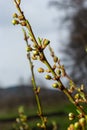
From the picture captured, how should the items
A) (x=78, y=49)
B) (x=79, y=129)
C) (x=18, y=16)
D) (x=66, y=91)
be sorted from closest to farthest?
(x=79, y=129)
(x=66, y=91)
(x=18, y=16)
(x=78, y=49)

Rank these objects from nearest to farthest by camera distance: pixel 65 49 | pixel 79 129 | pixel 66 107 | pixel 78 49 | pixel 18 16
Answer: pixel 79 129
pixel 18 16
pixel 66 107
pixel 65 49
pixel 78 49

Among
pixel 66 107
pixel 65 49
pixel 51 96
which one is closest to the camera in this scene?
pixel 66 107

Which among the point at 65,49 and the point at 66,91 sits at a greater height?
the point at 65,49

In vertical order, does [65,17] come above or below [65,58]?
above

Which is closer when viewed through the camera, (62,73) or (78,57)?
(62,73)

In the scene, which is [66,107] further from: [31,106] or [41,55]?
[31,106]

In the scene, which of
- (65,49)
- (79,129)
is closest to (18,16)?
(79,129)

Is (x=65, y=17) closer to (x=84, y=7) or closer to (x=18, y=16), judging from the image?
(x=84, y=7)

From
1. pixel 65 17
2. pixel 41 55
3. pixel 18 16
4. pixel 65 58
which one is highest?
pixel 65 17

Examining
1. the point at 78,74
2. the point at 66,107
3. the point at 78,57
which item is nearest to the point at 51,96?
the point at 78,57
